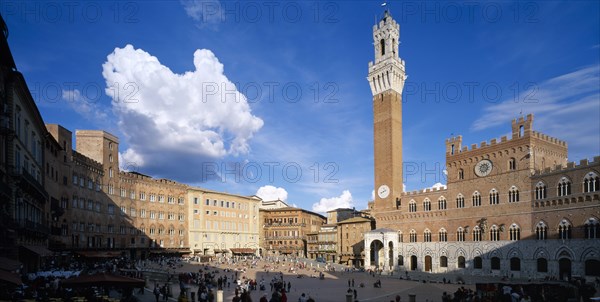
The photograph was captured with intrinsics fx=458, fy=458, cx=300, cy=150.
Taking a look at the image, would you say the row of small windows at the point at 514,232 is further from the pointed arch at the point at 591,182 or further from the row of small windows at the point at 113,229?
the row of small windows at the point at 113,229

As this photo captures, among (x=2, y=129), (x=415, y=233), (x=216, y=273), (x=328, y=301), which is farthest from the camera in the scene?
(x=415, y=233)

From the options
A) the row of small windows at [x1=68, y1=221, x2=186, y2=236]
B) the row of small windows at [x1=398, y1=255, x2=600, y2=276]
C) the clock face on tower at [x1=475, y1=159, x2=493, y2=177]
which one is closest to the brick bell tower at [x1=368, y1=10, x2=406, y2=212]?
the row of small windows at [x1=398, y1=255, x2=600, y2=276]

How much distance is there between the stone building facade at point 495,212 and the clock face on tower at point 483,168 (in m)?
0.13

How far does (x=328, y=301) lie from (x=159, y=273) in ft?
71.0

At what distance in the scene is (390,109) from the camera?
246 ft

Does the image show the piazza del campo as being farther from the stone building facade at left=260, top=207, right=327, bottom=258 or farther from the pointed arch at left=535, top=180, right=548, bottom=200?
the stone building facade at left=260, top=207, right=327, bottom=258

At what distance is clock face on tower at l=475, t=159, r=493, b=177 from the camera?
58.3m

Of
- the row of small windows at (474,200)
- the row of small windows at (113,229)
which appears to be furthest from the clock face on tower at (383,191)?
the row of small windows at (113,229)

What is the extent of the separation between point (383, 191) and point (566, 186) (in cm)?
3017

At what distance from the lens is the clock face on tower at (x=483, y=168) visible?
5834 centimetres

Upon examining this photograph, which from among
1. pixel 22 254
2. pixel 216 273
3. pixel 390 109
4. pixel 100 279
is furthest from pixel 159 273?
pixel 390 109

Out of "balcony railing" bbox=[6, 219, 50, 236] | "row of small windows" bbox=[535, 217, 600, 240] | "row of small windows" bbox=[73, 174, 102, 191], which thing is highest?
"row of small windows" bbox=[73, 174, 102, 191]

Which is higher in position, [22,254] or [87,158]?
[87,158]

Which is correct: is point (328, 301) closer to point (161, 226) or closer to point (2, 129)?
point (2, 129)
